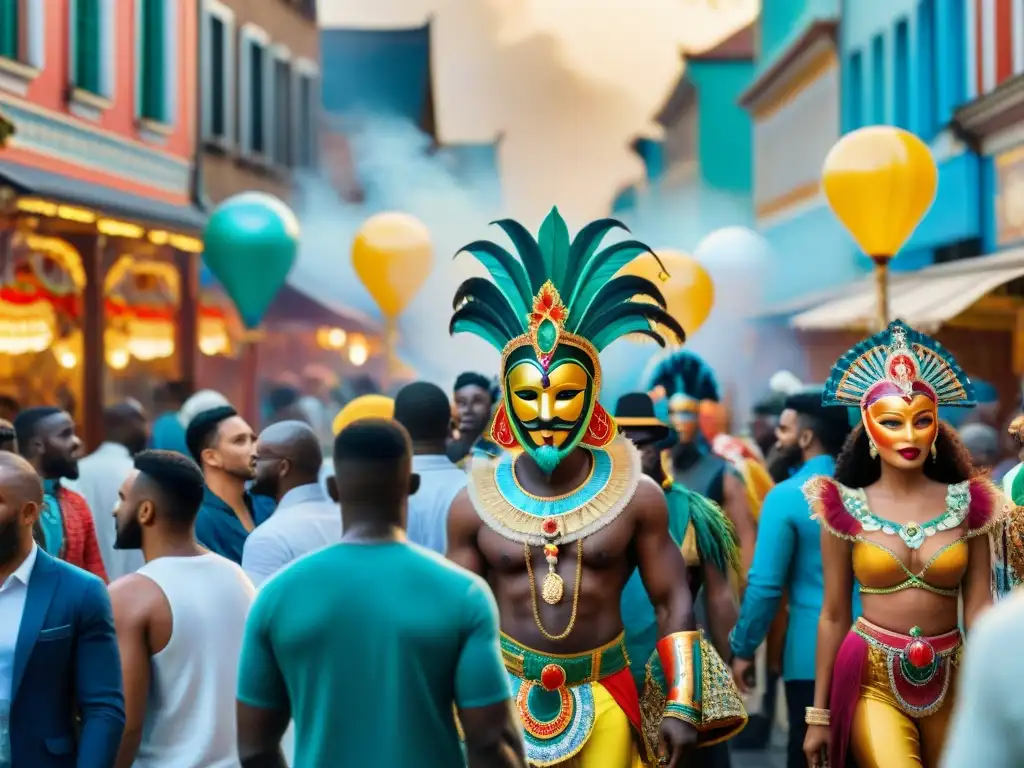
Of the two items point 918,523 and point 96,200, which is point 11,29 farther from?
point 918,523

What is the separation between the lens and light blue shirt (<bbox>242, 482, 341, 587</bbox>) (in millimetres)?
6320

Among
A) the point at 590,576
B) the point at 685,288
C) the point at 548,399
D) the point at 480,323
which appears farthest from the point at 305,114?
the point at 590,576

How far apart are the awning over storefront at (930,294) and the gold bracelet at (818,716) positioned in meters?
8.52

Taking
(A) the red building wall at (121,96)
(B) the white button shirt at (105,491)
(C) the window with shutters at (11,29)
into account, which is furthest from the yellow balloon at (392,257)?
(B) the white button shirt at (105,491)

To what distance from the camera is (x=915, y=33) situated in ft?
76.9

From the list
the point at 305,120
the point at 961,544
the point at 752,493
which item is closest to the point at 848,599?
the point at 961,544

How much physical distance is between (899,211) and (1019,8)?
29.9 feet

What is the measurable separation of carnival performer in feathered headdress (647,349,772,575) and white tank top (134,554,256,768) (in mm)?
4009

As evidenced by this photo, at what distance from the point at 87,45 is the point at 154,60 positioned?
2589mm

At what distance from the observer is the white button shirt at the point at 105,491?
8.63m

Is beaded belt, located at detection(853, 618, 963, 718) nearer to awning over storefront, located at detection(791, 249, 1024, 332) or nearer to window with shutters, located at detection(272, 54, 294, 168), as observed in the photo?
awning over storefront, located at detection(791, 249, 1024, 332)

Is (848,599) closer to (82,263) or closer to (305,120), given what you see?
(82,263)

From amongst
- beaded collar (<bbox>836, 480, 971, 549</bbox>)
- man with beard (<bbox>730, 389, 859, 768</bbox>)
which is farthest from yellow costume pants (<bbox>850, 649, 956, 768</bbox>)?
man with beard (<bbox>730, 389, 859, 768</bbox>)

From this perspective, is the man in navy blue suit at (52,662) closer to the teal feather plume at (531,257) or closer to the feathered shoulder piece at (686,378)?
the teal feather plume at (531,257)
